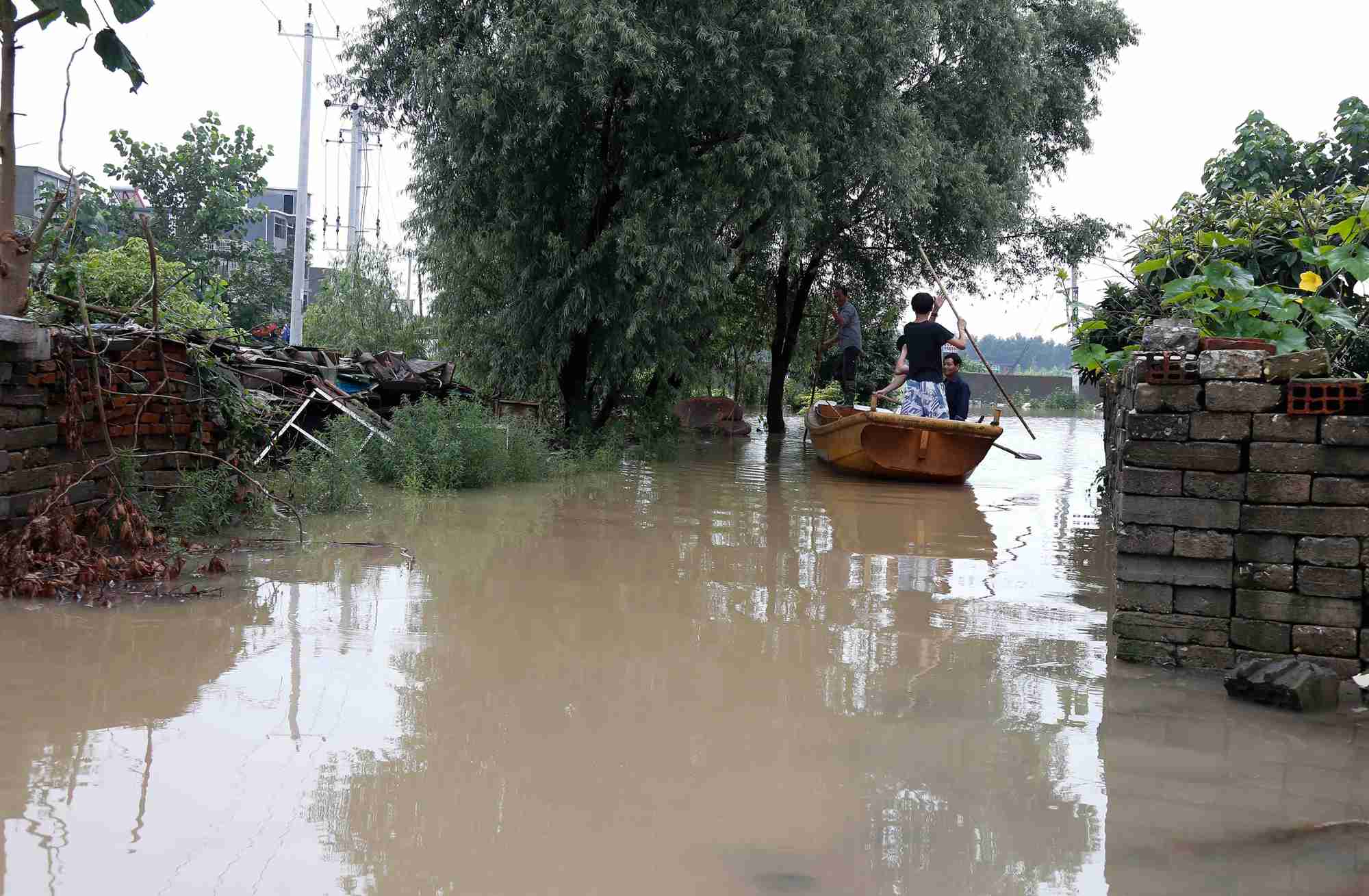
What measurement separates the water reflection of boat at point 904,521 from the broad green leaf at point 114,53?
243 inches

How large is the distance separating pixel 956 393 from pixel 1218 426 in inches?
385

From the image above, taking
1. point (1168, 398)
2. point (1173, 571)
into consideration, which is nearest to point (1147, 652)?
point (1173, 571)

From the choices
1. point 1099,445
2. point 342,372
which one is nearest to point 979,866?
point 342,372

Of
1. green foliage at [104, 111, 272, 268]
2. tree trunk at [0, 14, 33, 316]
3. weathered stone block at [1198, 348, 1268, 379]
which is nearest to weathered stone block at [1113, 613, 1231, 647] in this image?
weathered stone block at [1198, 348, 1268, 379]

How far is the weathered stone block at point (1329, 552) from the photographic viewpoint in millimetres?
5410

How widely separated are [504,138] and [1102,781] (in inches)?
458

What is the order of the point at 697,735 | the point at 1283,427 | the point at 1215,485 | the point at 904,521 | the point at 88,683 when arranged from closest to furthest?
the point at 697,735
the point at 88,683
the point at 1283,427
the point at 1215,485
the point at 904,521

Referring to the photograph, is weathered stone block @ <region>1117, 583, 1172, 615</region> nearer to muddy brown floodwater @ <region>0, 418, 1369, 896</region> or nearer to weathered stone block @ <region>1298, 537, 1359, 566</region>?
muddy brown floodwater @ <region>0, 418, 1369, 896</region>

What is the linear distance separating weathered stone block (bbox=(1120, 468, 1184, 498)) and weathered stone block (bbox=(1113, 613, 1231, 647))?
617 mm

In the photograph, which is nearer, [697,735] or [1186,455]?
[697,735]

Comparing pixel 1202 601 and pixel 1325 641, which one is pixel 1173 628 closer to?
pixel 1202 601

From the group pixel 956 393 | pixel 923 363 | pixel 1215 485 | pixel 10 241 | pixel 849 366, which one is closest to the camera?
pixel 1215 485

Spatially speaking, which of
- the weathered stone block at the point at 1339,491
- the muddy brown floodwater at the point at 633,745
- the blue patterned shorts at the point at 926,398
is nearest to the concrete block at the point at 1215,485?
the weathered stone block at the point at 1339,491

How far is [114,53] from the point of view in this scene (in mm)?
6691
